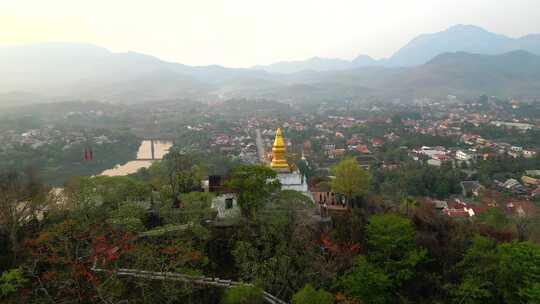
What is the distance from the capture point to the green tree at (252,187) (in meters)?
12.1

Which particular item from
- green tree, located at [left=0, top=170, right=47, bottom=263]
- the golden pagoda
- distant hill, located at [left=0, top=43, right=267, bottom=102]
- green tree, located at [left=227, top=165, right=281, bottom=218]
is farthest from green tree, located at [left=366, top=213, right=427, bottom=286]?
distant hill, located at [left=0, top=43, right=267, bottom=102]

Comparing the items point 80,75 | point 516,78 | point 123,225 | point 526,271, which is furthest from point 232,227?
point 80,75

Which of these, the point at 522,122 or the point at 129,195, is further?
the point at 522,122

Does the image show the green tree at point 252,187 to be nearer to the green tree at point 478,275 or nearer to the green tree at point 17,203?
the green tree at point 478,275

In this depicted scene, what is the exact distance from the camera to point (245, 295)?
9.38 m

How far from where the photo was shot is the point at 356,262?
35.4ft

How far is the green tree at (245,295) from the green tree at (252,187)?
2.87 metres

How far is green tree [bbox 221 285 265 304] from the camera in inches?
368

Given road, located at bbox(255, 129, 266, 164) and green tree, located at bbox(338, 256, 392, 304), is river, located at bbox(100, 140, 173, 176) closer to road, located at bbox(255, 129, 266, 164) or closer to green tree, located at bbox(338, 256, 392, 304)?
road, located at bbox(255, 129, 266, 164)

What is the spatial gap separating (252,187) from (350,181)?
4.03 m

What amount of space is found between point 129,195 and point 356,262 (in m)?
7.39

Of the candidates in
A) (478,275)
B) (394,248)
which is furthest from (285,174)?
(478,275)

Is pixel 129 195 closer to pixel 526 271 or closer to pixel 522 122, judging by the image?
pixel 526 271

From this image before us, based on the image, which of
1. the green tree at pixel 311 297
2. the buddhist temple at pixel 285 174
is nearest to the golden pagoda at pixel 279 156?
the buddhist temple at pixel 285 174
